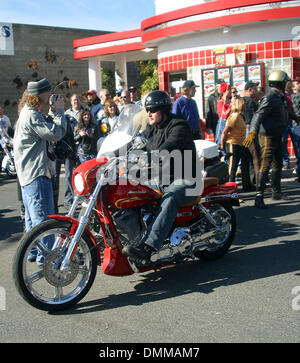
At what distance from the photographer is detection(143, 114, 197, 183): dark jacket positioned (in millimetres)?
4539

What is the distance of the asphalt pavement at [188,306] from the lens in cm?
350

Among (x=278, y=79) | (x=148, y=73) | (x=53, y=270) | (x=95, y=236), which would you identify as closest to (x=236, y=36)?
(x=278, y=79)

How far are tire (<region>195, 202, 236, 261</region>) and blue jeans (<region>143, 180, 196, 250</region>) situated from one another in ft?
2.45

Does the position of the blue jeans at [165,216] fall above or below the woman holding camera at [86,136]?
below

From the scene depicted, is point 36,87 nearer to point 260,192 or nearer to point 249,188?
point 260,192

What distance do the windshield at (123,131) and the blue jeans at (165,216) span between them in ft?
2.18

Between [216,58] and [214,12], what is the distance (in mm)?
1154

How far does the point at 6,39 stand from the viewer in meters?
21.0

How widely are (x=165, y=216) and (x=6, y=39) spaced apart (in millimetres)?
19138

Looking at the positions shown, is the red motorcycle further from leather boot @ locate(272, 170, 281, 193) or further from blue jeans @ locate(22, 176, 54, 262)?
leather boot @ locate(272, 170, 281, 193)

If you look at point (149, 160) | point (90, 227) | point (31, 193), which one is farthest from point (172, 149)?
point (31, 193)

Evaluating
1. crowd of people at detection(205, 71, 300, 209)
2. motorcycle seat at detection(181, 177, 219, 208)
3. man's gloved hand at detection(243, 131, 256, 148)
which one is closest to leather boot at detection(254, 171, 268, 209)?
crowd of people at detection(205, 71, 300, 209)

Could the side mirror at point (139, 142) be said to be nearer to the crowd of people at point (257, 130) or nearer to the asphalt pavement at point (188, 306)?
the asphalt pavement at point (188, 306)

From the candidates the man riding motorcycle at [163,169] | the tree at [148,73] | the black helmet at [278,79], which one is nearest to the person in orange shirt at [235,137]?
the black helmet at [278,79]
